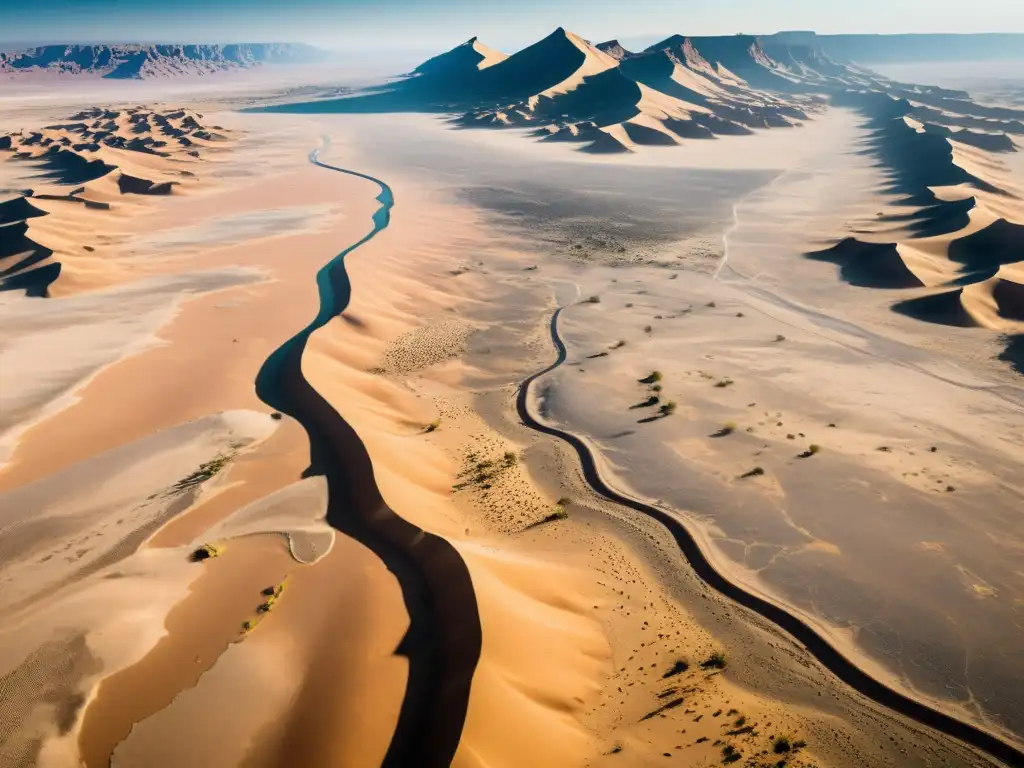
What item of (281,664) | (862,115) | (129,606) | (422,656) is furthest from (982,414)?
(862,115)

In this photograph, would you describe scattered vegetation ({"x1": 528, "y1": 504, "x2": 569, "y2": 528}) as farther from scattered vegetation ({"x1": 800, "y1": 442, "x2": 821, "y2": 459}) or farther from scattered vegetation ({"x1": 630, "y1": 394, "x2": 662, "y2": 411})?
scattered vegetation ({"x1": 800, "y1": 442, "x2": 821, "y2": 459})

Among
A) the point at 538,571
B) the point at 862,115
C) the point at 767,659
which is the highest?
the point at 862,115

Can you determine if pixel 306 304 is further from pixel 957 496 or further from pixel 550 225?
pixel 957 496

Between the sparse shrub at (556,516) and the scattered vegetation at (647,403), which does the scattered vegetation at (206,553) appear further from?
the scattered vegetation at (647,403)

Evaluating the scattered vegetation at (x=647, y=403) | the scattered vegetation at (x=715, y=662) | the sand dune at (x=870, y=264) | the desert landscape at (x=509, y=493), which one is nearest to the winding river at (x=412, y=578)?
the desert landscape at (x=509, y=493)

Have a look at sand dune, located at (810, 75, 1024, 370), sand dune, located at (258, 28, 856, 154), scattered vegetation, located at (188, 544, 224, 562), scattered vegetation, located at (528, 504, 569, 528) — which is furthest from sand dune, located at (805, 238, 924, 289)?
sand dune, located at (258, 28, 856, 154)

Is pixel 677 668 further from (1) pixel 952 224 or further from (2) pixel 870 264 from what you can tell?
(1) pixel 952 224
